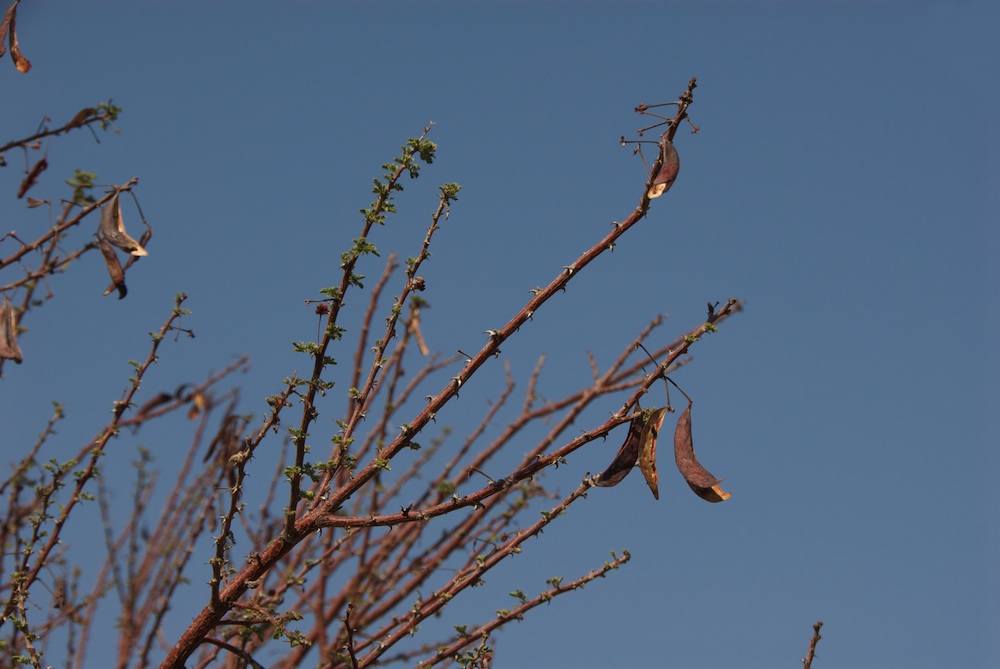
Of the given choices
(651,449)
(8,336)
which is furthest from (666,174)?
(8,336)

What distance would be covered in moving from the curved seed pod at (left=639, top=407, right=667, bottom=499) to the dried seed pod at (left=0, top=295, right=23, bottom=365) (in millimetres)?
2317

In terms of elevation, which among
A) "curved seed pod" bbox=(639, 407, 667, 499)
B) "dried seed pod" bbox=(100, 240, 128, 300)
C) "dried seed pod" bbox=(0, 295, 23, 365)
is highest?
"dried seed pod" bbox=(100, 240, 128, 300)

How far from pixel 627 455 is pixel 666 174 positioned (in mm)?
870

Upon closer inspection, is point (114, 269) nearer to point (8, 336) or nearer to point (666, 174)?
point (8, 336)

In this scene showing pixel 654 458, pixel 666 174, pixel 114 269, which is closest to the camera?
pixel 654 458

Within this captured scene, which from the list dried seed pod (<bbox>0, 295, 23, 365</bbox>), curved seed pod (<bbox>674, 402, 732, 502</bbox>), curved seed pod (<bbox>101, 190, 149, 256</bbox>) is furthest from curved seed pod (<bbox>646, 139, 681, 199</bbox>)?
dried seed pod (<bbox>0, 295, 23, 365</bbox>)

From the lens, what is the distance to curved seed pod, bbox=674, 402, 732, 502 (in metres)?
2.85

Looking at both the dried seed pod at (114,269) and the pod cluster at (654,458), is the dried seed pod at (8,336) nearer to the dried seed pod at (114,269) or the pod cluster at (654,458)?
the dried seed pod at (114,269)

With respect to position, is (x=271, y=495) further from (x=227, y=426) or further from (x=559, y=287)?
(x=559, y=287)

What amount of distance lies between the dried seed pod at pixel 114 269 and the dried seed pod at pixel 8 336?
1.47 feet

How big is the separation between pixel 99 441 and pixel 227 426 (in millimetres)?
940

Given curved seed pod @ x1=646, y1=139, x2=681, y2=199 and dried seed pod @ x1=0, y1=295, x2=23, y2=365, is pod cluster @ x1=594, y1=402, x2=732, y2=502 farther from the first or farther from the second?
dried seed pod @ x1=0, y1=295, x2=23, y2=365

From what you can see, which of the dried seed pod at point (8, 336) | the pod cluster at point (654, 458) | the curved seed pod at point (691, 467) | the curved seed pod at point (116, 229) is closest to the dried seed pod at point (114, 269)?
the curved seed pod at point (116, 229)

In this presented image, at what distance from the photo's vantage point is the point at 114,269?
3561 millimetres
